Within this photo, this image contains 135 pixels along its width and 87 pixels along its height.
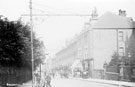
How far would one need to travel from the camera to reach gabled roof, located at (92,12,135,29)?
55.9 meters

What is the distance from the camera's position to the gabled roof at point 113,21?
55938 millimetres

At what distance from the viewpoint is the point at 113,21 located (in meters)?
56.2

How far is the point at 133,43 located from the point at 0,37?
1232 inches

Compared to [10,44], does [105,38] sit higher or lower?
higher

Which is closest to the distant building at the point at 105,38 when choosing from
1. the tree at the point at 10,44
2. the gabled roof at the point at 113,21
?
the gabled roof at the point at 113,21

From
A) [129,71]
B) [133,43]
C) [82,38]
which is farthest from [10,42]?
[82,38]

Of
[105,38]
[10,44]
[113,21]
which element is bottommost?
[10,44]

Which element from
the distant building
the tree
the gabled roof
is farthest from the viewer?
the gabled roof

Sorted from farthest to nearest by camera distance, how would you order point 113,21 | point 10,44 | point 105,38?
point 113,21, point 105,38, point 10,44

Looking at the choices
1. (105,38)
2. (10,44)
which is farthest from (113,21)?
(10,44)

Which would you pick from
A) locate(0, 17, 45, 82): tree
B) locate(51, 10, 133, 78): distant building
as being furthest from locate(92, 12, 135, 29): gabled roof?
locate(0, 17, 45, 82): tree

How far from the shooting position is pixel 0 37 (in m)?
24.0

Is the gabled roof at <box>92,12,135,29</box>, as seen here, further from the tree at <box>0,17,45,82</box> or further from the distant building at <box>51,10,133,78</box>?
the tree at <box>0,17,45,82</box>

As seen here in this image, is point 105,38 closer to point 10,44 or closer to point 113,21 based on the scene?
point 113,21
